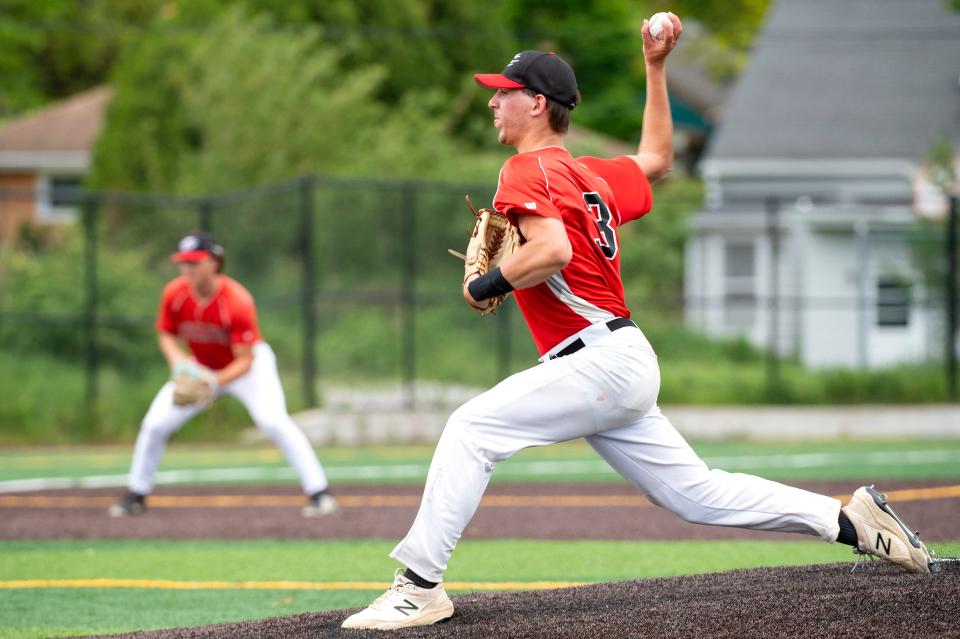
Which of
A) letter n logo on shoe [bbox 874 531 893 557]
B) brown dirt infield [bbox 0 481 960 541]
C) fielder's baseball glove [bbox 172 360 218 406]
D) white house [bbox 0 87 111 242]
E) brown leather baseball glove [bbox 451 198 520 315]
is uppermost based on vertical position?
white house [bbox 0 87 111 242]

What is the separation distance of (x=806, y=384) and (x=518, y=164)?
15928mm

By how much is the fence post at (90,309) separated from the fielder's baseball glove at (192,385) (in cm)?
871

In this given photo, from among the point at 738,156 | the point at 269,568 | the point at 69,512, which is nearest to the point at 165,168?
the point at 738,156

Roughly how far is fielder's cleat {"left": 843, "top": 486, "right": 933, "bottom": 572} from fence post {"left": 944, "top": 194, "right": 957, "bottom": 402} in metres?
15.4

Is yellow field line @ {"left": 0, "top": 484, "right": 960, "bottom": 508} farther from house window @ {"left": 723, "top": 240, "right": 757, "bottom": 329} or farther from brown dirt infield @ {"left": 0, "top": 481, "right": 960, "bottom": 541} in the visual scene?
house window @ {"left": 723, "top": 240, "right": 757, "bottom": 329}

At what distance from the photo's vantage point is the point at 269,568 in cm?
841

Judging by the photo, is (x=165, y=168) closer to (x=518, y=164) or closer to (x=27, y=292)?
(x=27, y=292)

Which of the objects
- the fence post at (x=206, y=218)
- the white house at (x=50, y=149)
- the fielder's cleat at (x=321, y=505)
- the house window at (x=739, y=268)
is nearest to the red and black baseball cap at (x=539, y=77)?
the fielder's cleat at (x=321, y=505)

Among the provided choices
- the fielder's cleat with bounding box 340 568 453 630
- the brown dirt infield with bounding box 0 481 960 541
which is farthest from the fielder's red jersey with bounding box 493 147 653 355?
the brown dirt infield with bounding box 0 481 960 541

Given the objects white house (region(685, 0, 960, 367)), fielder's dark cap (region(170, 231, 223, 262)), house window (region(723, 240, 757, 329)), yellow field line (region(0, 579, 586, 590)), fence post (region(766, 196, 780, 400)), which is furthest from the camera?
house window (region(723, 240, 757, 329))

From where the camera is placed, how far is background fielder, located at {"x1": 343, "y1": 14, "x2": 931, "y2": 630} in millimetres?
5266

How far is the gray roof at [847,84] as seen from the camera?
110ft

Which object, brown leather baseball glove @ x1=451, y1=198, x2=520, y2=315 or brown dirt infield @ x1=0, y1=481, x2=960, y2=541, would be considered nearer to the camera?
brown leather baseball glove @ x1=451, y1=198, x2=520, y2=315

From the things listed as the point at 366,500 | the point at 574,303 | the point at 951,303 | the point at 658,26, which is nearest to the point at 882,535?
the point at 574,303
